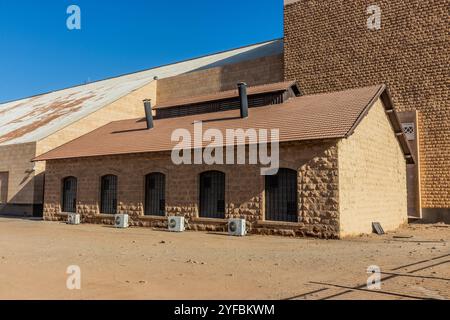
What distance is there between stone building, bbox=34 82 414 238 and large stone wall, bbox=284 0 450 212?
1639 mm

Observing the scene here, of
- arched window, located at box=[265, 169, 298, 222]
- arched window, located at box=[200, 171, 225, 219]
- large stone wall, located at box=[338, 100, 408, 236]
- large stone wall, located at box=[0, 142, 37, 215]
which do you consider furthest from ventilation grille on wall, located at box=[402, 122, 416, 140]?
large stone wall, located at box=[0, 142, 37, 215]

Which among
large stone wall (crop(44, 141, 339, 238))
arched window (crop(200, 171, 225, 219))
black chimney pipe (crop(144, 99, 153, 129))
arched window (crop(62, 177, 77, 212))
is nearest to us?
large stone wall (crop(44, 141, 339, 238))

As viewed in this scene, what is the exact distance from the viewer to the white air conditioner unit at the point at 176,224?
646 inches

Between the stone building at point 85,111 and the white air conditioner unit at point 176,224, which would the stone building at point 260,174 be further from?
the stone building at point 85,111

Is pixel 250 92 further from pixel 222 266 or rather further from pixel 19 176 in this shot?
pixel 19 176

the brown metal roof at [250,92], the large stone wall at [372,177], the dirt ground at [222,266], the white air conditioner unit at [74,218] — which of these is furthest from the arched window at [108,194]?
the large stone wall at [372,177]

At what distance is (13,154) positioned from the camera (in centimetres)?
2675

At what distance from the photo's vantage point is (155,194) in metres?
18.3

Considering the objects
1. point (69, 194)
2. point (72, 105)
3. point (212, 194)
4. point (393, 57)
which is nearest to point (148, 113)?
point (69, 194)

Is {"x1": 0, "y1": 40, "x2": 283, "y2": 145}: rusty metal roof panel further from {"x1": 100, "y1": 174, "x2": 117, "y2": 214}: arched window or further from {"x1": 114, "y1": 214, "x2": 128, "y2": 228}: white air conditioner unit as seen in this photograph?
{"x1": 114, "y1": 214, "x2": 128, "y2": 228}: white air conditioner unit

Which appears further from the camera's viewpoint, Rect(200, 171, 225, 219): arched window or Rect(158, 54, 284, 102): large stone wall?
Rect(158, 54, 284, 102): large stone wall

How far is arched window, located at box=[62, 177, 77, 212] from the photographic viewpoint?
21.4 m

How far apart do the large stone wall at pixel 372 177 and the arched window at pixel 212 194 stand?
4905 mm

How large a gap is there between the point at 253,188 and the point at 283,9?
49.9ft
